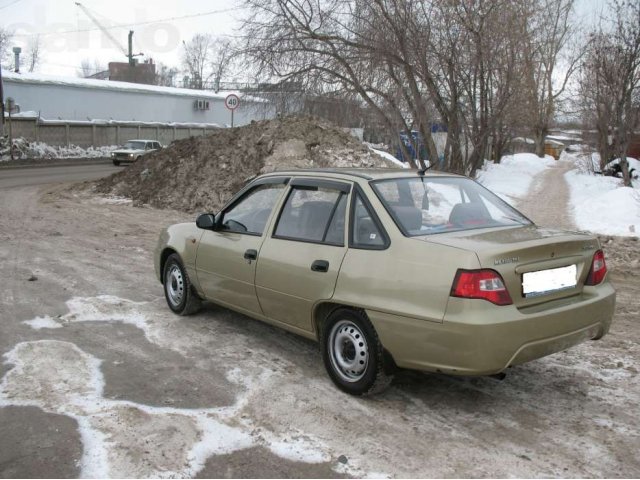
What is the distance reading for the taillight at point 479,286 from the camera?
144 inches

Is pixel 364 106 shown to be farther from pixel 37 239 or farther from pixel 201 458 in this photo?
pixel 201 458

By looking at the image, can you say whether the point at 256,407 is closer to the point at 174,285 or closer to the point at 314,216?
the point at 314,216

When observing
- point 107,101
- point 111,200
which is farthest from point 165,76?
point 111,200

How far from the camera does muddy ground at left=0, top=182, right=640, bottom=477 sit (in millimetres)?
3393

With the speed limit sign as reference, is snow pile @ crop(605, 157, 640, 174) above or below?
below

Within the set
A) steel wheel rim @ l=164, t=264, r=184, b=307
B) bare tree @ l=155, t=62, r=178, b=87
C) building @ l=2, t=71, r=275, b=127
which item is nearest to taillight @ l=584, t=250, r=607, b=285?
steel wheel rim @ l=164, t=264, r=184, b=307

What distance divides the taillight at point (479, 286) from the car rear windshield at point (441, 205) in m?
0.56

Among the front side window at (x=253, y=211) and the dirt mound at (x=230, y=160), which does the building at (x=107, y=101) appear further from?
the front side window at (x=253, y=211)

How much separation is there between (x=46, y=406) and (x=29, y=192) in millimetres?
15541

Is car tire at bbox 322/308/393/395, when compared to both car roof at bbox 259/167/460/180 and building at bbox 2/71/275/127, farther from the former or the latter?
building at bbox 2/71/275/127

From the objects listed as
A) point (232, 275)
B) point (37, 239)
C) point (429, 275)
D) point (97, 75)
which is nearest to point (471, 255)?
point (429, 275)

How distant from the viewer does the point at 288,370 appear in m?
4.75

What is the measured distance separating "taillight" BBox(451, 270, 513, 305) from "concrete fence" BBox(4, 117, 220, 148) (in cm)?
3480

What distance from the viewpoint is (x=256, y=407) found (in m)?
4.08
